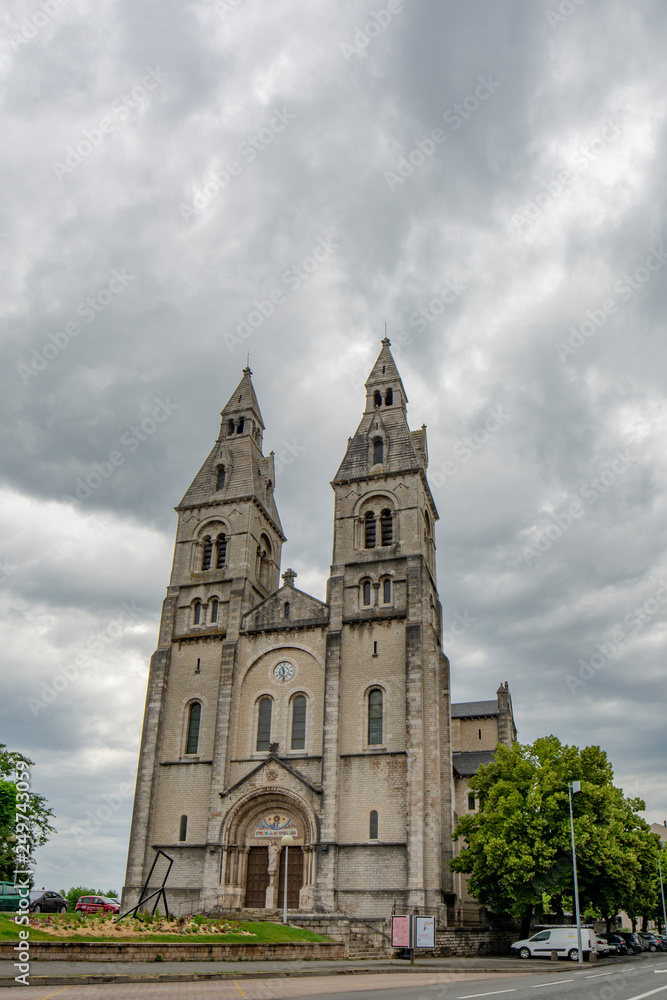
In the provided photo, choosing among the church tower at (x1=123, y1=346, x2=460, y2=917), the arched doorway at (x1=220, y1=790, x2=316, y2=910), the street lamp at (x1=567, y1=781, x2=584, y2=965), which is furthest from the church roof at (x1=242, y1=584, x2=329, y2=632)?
the street lamp at (x1=567, y1=781, x2=584, y2=965)

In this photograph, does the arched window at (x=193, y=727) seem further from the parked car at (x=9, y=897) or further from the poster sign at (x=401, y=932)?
the poster sign at (x=401, y=932)

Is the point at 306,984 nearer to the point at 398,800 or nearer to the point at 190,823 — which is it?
the point at 398,800

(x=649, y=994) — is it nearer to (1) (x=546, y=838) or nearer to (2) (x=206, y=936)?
(2) (x=206, y=936)

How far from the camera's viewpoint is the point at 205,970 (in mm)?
17891

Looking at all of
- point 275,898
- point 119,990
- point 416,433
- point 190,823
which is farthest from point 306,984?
point 416,433

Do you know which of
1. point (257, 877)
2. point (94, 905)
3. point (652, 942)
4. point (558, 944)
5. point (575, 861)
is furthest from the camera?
point (652, 942)

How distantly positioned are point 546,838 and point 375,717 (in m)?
9.54

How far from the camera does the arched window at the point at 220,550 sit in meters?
45.3

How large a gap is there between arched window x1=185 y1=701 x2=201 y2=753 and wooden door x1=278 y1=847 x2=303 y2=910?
7508 mm

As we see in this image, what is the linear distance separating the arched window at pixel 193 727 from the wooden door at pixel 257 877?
6332mm

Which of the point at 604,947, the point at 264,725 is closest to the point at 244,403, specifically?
the point at 264,725

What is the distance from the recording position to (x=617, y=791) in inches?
1382

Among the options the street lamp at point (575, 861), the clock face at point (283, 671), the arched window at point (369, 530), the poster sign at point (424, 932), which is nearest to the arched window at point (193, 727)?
the clock face at point (283, 671)

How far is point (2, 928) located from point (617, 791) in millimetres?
27596
